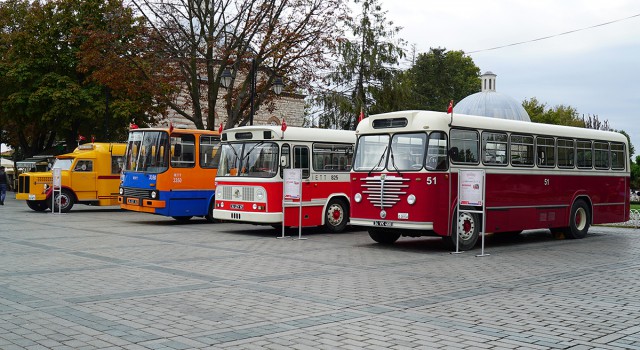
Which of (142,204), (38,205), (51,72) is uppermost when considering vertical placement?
(51,72)

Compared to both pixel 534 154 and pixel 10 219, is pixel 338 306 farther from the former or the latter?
pixel 10 219

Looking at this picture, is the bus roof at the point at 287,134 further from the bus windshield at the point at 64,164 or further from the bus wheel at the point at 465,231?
the bus windshield at the point at 64,164

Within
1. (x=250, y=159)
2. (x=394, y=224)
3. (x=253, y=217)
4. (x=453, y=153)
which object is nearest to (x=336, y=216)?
(x=253, y=217)

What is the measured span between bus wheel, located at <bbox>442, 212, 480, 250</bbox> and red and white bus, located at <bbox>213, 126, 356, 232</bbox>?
4921 mm

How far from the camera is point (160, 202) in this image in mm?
22719

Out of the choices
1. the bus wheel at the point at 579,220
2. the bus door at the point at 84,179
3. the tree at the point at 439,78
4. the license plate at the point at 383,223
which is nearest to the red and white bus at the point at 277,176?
the license plate at the point at 383,223

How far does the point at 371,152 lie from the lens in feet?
54.6

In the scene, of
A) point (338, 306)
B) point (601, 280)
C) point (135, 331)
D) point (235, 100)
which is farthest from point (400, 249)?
point (235, 100)

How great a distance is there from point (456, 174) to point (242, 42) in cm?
2038

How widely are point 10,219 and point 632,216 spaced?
72.5 ft

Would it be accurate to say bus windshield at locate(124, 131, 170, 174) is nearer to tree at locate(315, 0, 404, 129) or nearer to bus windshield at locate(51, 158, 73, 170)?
bus windshield at locate(51, 158, 73, 170)

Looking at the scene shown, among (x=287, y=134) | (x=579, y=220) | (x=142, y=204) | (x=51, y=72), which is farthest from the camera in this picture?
(x=51, y=72)

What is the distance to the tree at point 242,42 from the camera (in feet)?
109

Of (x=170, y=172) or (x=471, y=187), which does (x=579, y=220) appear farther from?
(x=170, y=172)
